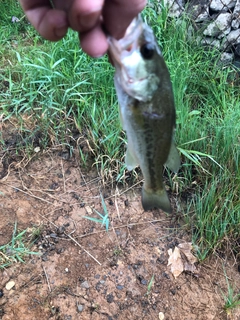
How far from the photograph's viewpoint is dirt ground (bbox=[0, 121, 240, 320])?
2244 mm

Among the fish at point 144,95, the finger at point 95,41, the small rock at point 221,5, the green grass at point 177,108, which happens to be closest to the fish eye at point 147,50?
the fish at point 144,95

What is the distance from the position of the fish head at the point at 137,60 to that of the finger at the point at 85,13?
101mm

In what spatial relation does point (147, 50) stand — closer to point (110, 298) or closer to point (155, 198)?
point (155, 198)

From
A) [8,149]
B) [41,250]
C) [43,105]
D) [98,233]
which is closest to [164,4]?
[43,105]

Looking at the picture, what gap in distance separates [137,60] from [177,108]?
5.30 ft

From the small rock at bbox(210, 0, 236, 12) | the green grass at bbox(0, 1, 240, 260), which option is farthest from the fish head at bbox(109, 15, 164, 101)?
the small rock at bbox(210, 0, 236, 12)

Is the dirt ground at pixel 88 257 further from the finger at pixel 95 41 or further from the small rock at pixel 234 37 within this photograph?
the small rock at pixel 234 37

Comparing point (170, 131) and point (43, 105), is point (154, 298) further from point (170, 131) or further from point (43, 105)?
point (43, 105)

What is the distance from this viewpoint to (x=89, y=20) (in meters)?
1.07

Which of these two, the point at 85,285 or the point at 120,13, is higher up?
the point at 120,13

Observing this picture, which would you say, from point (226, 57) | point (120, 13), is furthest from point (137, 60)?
point (226, 57)

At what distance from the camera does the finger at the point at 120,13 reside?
112cm

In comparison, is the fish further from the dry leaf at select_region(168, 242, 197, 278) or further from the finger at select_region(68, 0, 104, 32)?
the dry leaf at select_region(168, 242, 197, 278)

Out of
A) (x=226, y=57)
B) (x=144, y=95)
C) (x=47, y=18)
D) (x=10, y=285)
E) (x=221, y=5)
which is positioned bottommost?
(x=10, y=285)
